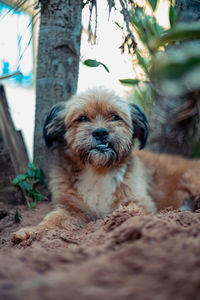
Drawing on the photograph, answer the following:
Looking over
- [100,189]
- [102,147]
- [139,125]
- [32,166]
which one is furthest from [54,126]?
[139,125]

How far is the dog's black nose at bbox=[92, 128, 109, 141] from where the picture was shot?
3.58 metres

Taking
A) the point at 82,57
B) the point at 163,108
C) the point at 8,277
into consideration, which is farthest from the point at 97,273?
the point at 163,108

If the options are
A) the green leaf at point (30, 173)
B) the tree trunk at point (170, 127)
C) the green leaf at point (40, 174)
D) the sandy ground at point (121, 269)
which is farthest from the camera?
the tree trunk at point (170, 127)

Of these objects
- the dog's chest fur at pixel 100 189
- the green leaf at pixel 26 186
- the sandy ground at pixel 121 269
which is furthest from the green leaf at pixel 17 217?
the sandy ground at pixel 121 269

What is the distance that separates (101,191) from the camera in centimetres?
391

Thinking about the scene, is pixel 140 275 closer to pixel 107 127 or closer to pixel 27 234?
pixel 27 234

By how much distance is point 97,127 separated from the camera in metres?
3.63

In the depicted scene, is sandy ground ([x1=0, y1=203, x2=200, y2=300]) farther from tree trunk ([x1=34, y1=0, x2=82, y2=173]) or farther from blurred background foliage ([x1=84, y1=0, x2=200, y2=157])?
tree trunk ([x1=34, y1=0, x2=82, y2=173])

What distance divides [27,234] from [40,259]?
1.53 metres

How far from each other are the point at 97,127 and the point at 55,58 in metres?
1.35

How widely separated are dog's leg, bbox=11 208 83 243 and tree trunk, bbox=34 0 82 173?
39.4 inches

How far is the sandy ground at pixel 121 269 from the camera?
1.13 meters

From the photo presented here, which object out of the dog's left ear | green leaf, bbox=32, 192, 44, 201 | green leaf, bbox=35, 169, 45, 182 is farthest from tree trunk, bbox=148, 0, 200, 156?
green leaf, bbox=32, 192, 44, 201

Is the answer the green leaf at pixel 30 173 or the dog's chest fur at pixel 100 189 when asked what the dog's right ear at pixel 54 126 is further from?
the dog's chest fur at pixel 100 189
